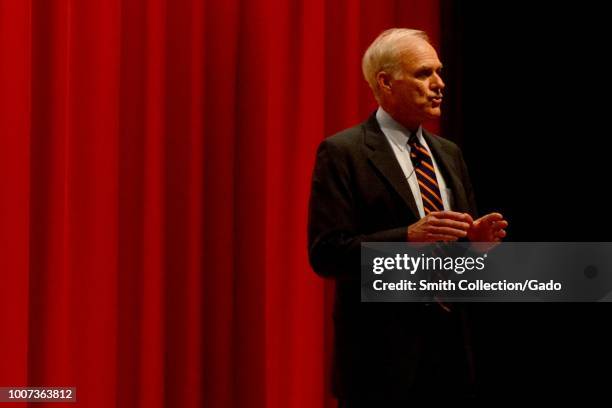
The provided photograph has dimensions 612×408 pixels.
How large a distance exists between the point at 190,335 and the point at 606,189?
4.42 ft

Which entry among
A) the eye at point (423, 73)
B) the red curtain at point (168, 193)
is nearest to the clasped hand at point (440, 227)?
the eye at point (423, 73)

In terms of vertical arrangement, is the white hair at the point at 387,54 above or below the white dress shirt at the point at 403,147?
above

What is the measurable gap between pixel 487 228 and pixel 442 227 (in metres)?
0.13

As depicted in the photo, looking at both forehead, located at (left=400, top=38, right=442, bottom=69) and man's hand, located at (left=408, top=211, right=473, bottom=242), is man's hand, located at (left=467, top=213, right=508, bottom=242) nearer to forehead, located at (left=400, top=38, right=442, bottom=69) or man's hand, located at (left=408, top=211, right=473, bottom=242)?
Answer: man's hand, located at (left=408, top=211, right=473, bottom=242)

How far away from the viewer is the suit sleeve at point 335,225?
1.51 m

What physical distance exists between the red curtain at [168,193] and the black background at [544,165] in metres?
0.48

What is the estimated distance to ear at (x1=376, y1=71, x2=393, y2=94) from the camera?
5.56ft

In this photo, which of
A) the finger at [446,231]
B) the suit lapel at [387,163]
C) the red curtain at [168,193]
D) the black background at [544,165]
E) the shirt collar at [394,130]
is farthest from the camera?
the black background at [544,165]

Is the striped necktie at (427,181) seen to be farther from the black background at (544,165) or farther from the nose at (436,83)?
the black background at (544,165)

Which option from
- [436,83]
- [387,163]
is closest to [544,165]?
[436,83]

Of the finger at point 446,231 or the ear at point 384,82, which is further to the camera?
the ear at point 384,82

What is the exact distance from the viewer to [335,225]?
1.53 m

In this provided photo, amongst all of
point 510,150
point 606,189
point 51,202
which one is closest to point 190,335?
point 51,202

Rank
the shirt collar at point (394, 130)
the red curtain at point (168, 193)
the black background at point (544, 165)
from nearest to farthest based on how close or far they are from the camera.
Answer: the shirt collar at point (394, 130) → the red curtain at point (168, 193) → the black background at point (544, 165)
